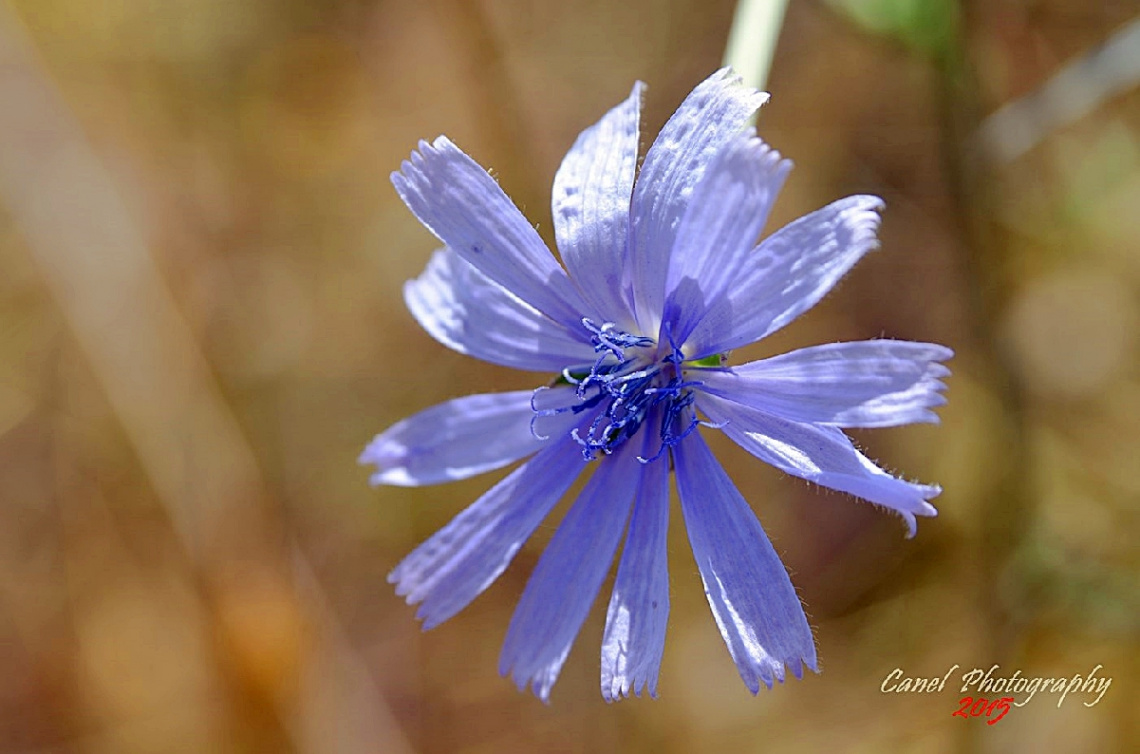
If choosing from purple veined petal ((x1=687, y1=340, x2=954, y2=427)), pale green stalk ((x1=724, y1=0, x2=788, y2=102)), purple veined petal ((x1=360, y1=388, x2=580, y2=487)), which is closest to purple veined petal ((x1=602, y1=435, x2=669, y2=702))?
purple veined petal ((x1=360, y1=388, x2=580, y2=487))

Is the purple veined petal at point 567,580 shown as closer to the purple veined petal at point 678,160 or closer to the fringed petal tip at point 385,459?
the fringed petal tip at point 385,459

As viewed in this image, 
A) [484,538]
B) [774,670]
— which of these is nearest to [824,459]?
[774,670]

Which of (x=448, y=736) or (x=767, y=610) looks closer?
(x=767, y=610)

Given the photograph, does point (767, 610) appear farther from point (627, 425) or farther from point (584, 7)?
point (584, 7)

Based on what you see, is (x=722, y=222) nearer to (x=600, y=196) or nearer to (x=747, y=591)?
(x=600, y=196)

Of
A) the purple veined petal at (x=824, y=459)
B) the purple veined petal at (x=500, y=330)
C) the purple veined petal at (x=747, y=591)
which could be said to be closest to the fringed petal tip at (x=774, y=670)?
the purple veined petal at (x=747, y=591)

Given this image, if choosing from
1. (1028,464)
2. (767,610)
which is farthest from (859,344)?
(1028,464)

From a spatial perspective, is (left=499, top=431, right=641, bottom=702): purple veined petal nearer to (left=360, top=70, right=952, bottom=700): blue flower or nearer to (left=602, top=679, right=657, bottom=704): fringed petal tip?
(left=360, top=70, right=952, bottom=700): blue flower
